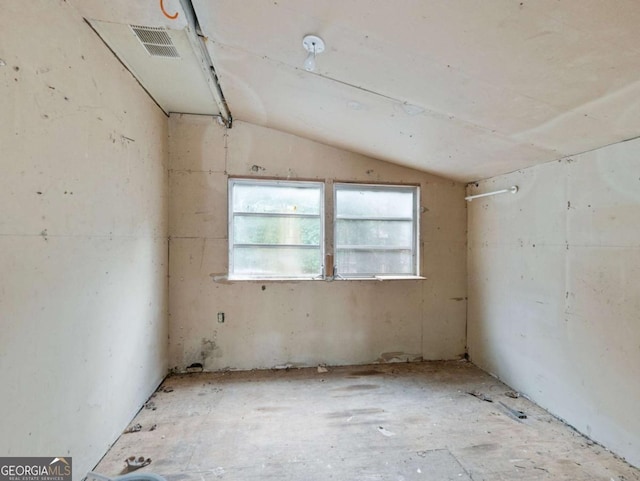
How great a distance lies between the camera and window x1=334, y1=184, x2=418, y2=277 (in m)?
3.35

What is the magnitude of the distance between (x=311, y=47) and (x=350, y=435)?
2.53m

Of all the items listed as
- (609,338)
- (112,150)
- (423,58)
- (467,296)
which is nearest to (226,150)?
(112,150)

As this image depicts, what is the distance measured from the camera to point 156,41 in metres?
1.80

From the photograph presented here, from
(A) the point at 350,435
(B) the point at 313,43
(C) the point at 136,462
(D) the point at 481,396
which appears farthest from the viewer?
(D) the point at 481,396

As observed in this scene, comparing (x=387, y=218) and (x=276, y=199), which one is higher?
(x=276, y=199)

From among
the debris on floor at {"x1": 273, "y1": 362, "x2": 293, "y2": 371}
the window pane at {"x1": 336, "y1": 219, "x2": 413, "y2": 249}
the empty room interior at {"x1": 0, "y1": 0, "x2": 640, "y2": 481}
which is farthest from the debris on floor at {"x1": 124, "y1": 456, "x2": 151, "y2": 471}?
the window pane at {"x1": 336, "y1": 219, "x2": 413, "y2": 249}

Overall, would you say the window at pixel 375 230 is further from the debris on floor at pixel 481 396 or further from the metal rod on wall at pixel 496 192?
the debris on floor at pixel 481 396

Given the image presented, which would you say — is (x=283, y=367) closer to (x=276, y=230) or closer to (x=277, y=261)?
(x=277, y=261)

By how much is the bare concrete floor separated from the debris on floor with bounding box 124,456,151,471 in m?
0.04

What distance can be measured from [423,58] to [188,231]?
8.56 ft

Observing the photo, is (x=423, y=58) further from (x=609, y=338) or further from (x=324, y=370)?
(x=324, y=370)

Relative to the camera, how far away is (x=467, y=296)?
137 inches

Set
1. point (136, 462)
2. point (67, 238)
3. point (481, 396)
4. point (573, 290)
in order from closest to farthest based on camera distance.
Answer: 1. point (67, 238)
2. point (136, 462)
3. point (573, 290)
4. point (481, 396)

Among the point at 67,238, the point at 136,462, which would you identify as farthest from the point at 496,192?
the point at 136,462
